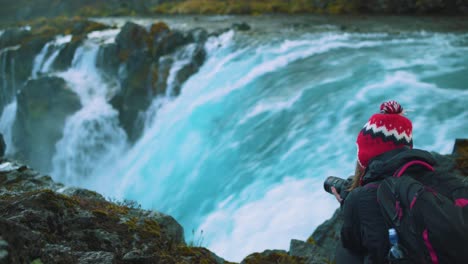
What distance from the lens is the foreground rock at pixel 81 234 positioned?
3.21 m

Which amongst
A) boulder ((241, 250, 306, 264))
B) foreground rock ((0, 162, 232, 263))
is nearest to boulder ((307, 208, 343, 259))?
boulder ((241, 250, 306, 264))

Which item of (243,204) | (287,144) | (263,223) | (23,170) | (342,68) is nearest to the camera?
(23,170)

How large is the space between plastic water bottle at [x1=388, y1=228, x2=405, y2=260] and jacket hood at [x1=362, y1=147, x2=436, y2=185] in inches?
14.5

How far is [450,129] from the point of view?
9664mm

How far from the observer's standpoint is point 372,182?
8.80 ft

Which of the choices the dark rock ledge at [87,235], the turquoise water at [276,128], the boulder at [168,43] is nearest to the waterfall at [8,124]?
the turquoise water at [276,128]

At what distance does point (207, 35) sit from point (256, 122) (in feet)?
27.3

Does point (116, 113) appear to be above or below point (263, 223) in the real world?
above

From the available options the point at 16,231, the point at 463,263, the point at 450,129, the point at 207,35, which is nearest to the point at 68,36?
the point at 207,35

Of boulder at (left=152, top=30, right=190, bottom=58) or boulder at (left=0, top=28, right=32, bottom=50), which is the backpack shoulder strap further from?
boulder at (left=0, top=28, right=32, bottom=50)

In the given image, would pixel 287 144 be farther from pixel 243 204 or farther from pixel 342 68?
pixel 342 68

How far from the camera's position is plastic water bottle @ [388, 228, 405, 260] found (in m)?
2.35

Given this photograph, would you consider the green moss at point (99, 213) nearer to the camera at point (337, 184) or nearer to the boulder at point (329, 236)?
the camera at point (337, 184)

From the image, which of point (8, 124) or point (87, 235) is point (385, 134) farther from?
point (8, 124)
